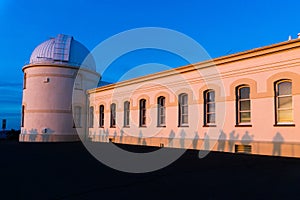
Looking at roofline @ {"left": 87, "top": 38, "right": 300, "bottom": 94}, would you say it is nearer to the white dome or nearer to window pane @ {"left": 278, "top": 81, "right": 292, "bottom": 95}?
window pane @ {"left": 278, "top": 81, "right": 292, "bottom": 95}

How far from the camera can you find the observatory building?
11547 millimetres

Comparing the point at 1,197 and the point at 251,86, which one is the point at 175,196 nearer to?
the point at 1,197

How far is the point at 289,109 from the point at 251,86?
6.42 feet

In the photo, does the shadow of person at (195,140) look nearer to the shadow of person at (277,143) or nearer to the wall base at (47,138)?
the shadow of person at (277,143)

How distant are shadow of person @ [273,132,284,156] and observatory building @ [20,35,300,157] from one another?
0.14 feet

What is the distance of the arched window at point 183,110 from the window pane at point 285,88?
18.0 ft

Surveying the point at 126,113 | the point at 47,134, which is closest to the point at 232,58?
the point at 126,113

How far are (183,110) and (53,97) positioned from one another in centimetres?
1329

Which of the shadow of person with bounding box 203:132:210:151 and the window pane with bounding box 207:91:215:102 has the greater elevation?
the window pane with bounding box 207:91:215:102

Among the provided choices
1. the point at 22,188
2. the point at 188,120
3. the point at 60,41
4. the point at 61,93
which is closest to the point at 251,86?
the point at 188,120

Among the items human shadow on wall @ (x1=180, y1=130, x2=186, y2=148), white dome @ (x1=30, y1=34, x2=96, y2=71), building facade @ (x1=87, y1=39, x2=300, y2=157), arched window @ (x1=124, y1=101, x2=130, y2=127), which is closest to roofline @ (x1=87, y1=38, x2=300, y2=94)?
building facade @ (x1=87, y1=39, x2=300, y2=157)

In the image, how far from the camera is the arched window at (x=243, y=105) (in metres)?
12.8

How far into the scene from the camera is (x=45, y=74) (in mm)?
23828

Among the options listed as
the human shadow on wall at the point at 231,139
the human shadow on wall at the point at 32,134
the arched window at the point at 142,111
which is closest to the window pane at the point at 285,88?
the human shadow on wall at the point at 231,139
